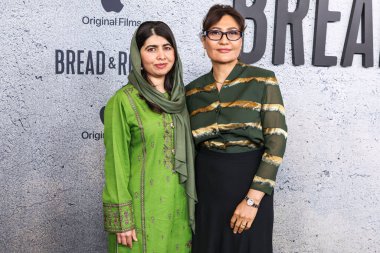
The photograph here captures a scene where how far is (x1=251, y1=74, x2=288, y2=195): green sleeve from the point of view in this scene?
149 cm

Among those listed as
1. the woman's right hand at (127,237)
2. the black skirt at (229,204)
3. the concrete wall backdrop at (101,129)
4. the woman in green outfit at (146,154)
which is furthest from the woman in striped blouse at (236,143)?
the concrete wall backdrop at (101,129)

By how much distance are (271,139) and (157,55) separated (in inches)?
20.8

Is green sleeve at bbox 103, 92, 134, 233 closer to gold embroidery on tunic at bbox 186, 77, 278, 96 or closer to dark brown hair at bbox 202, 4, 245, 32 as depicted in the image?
gold embroidery on tunic at bbox 186, 77, 278, 96

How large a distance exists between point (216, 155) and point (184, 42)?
97 centimetres

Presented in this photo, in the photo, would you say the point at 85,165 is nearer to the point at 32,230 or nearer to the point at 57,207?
the point at 57,207

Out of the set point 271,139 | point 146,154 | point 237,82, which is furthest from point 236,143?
point 146,154

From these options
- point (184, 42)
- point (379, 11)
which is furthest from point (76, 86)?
point (379, 11)

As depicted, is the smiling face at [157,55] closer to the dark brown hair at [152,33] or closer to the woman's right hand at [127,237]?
the dark brown hair at [152,33]

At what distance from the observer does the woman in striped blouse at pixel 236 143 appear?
1507 mm

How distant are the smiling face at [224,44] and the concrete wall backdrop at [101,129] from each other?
796mm

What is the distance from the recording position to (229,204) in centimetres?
156

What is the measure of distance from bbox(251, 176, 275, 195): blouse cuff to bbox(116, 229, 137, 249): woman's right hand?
1.61ft

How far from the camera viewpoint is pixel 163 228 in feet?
5.17

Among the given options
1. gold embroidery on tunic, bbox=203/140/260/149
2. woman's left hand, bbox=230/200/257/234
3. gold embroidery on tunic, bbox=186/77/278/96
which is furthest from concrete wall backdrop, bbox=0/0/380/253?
woman's left hand, bbox=230/200/257/234
